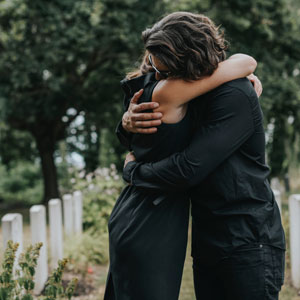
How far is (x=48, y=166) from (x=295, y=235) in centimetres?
1147

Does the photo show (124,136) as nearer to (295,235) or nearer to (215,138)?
(215,138)

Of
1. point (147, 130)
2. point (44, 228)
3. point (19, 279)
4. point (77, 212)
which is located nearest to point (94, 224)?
point (77, 212)

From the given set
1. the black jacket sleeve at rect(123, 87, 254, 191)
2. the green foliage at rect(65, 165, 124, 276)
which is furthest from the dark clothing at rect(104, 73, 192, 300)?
the green foliage at rect(65, 165, 124, 276)

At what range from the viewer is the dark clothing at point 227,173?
181 cm

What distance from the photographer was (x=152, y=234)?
76.0 inches

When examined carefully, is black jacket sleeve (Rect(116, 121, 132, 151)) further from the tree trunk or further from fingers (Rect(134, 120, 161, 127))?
the tree trunk

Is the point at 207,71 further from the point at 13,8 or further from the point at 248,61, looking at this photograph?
the point at 13,8

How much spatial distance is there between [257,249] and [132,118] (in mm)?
822

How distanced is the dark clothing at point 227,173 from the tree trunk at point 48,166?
42.4ft

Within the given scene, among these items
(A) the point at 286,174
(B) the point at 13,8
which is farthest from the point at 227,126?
(A) the point at 286,174

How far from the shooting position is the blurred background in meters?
9.66

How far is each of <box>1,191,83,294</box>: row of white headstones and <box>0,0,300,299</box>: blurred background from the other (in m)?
0.56

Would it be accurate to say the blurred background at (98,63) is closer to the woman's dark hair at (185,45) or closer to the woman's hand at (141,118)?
the woman's hand at (141,118)

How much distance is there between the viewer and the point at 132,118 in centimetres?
200
